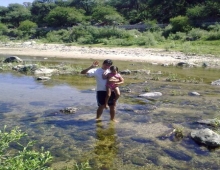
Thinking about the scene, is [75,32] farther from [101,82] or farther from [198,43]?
[101,82]

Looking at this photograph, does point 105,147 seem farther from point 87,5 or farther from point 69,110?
point 87,5

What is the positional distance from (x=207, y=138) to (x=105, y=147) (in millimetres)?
2345

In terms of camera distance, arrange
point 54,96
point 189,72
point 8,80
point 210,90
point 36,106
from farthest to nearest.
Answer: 1. point 189,72
2. point 8,80
3. point 210,90
4. point 54,96
5. point 36,106

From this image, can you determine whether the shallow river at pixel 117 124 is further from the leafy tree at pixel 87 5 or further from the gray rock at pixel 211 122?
the leafy tree at pixel 87 5

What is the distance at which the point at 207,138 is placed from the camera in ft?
23.8

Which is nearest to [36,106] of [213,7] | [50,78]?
[50,78]

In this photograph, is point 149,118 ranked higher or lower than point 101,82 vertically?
lower

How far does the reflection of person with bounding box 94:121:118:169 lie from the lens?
20.7 ft

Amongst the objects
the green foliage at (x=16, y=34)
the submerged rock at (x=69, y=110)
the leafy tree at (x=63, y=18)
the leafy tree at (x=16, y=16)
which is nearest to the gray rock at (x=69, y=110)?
the submerged rock at (x=69, y=110)

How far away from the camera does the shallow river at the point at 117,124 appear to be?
258 inches

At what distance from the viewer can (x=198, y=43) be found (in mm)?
34500

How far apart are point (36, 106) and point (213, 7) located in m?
48.1

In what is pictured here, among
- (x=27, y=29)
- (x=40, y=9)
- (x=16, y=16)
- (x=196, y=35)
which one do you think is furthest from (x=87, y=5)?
(x=196, y=35)


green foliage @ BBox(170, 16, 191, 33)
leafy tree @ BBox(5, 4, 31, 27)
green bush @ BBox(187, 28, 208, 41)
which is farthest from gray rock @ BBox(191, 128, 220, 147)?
leafy tree @ BBox(5, 4, 31, 27)
